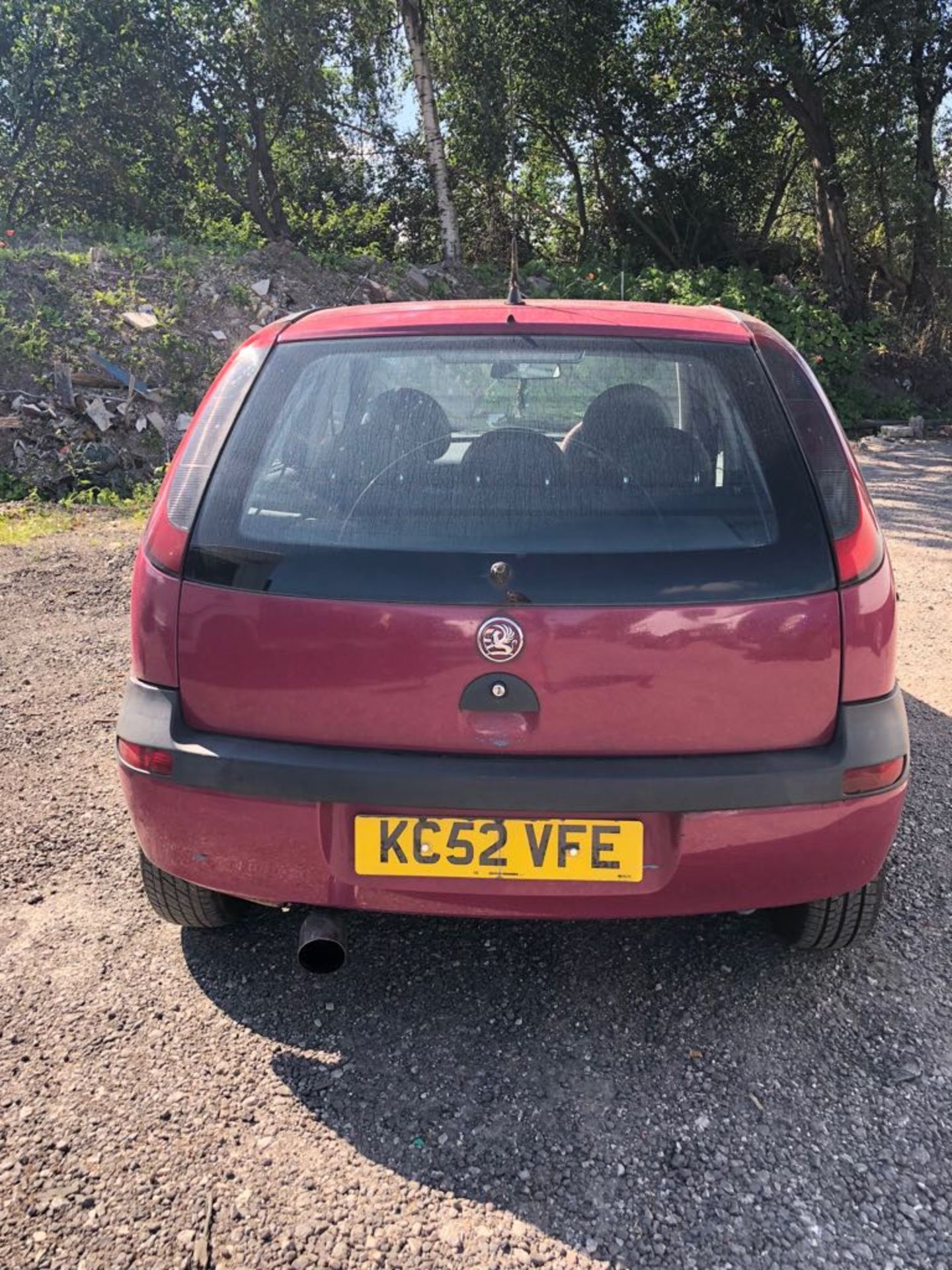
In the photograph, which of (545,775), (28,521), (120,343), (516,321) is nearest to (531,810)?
(545,775)

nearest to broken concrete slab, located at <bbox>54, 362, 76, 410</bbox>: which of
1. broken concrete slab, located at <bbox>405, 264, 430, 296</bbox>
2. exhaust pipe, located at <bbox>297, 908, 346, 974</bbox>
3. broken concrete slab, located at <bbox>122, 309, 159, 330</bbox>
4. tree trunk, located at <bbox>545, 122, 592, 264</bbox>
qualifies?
broken concrete slab, located at <bbox>122, 309, 159, 330</bbox>

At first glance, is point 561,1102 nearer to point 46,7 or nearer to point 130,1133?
point 130,1133

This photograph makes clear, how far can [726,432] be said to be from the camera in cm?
211

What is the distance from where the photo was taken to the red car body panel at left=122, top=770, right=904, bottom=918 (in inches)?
77.0

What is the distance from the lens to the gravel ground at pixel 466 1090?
1.69 meters

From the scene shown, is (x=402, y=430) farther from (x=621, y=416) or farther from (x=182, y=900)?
(x=182, y=900)

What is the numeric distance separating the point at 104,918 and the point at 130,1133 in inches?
32.7

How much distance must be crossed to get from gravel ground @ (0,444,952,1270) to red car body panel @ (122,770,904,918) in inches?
14.2

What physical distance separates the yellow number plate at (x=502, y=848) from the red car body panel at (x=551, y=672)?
0.52 feet

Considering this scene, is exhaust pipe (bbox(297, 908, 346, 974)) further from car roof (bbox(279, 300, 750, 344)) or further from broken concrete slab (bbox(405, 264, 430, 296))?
broken concrete slab (bbox(405, 264, 430, 296))

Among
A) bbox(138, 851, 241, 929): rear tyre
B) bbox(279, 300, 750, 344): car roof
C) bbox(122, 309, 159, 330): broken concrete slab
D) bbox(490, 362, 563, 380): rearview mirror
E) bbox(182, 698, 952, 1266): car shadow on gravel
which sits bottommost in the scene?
bbox(182, 698, 952, 1266): car shadow on gravel

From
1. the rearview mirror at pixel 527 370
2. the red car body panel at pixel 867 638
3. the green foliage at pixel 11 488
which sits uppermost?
the rearview mirror at pixel 527 370

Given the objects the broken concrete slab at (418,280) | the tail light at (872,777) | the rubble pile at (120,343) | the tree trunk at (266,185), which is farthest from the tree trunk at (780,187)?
the tail light at (872,777)

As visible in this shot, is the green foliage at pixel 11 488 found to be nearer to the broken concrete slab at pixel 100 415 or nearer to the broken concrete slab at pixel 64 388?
the broken concrete slab at pixel 100 415
